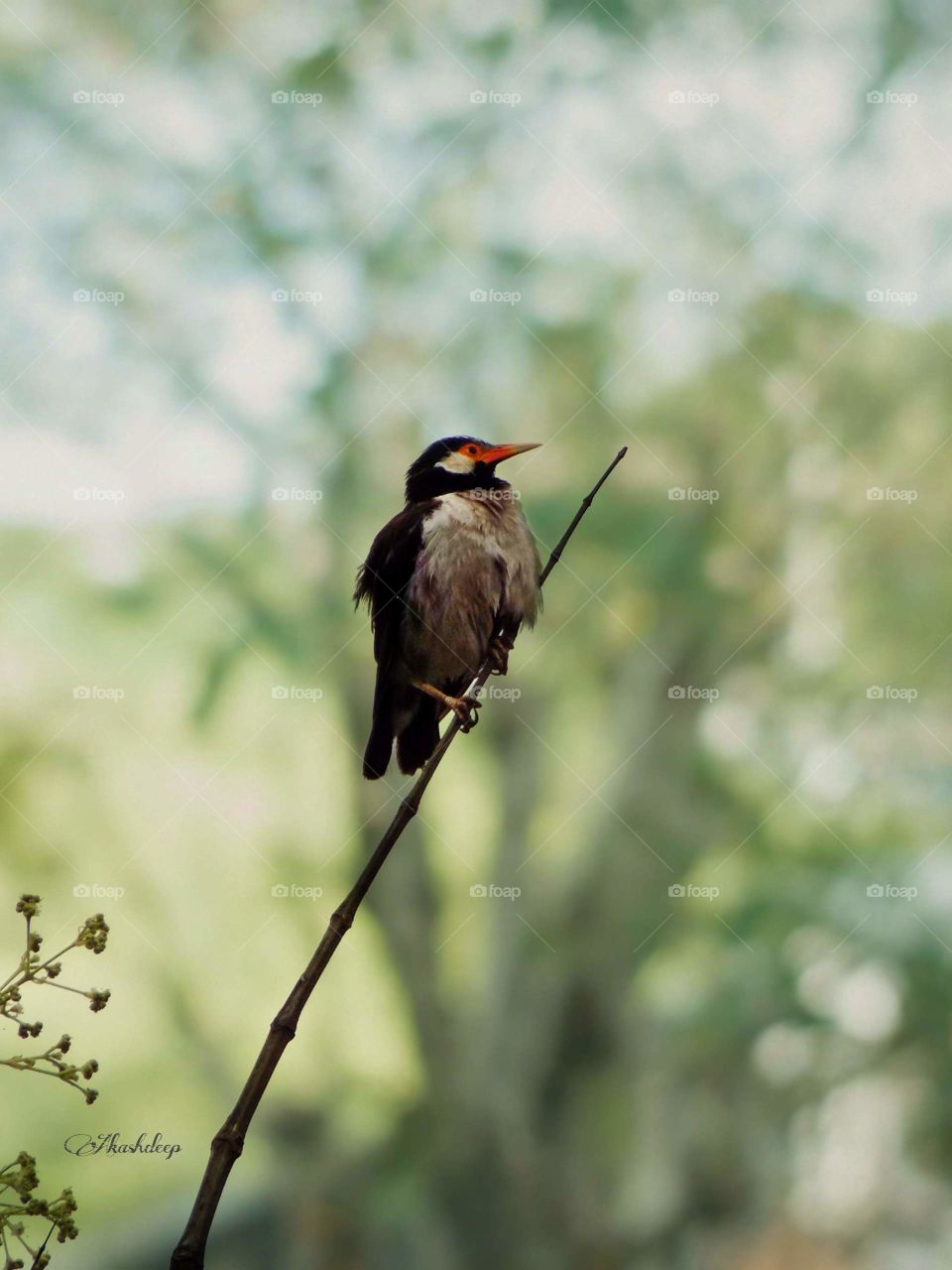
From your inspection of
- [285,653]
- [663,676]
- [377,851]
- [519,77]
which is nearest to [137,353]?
[285,653]

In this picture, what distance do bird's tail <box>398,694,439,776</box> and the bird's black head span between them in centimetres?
36

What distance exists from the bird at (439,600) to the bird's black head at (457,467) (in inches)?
0.5

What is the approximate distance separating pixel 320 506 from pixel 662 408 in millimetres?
850

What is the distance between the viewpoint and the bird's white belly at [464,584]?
1839mm

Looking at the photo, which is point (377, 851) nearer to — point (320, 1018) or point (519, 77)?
point (320, 1018)

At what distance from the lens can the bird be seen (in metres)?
1.84

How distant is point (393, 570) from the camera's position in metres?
1.92

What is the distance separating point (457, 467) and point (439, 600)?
271mm

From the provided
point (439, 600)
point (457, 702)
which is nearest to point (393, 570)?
point (439, 600)
